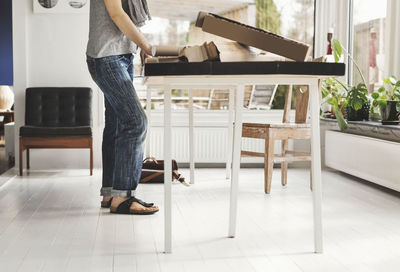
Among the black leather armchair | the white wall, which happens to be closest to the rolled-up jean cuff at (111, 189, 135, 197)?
the black leather armchair

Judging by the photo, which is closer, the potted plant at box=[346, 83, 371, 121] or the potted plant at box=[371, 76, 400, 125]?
the potted plant at box=[371, 76, 400, 125]

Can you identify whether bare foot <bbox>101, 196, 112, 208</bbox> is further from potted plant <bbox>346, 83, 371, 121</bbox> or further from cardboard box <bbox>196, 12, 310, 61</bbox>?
potted plant <bbox>346, 83, 371, 121</bbox>

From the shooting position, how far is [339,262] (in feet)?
6.69

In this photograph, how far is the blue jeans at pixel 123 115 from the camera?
2699mm

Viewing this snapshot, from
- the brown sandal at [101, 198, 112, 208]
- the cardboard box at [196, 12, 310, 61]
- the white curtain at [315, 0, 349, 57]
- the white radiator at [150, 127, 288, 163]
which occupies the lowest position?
the brown sandal at [101, 198, 112, 208]

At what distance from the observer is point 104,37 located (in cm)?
272

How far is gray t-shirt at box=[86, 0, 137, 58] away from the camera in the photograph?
107 inches

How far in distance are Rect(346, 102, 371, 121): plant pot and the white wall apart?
2.32 meters

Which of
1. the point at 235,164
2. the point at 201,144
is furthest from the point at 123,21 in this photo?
the point at 201,144

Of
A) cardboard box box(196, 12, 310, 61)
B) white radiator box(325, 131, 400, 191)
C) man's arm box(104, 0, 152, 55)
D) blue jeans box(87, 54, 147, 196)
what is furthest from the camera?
white radiator box(325, 131, 400, 191)

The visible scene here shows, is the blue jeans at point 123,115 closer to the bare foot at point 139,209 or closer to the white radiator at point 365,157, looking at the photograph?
the bare foot at point 139,209

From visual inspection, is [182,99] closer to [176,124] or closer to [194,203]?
[176,124]

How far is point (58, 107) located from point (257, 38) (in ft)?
10.3

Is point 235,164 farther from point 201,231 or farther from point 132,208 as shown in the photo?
point 132,208
